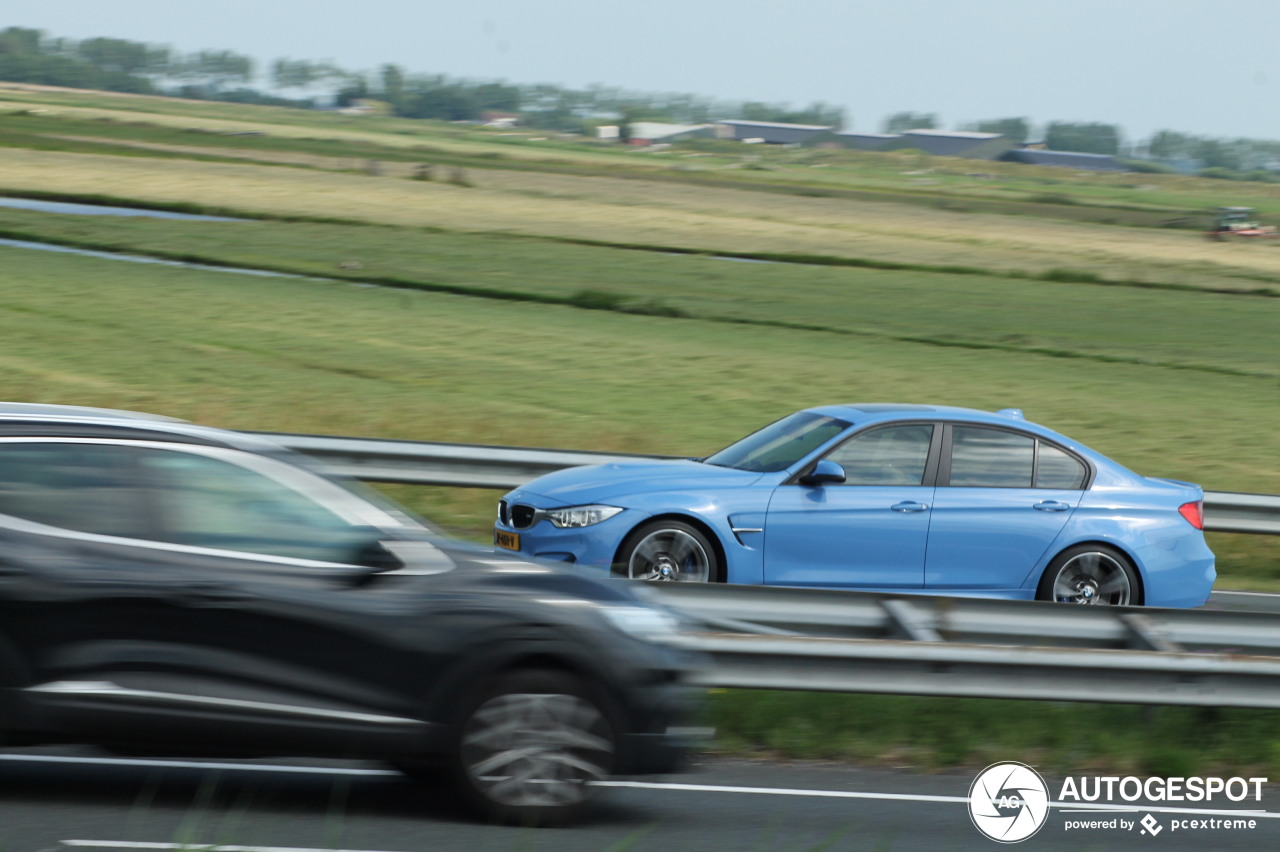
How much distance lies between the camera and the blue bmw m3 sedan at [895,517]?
9414 mm

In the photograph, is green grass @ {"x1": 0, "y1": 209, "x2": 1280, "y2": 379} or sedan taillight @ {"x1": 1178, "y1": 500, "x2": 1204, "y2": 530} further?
green grass @ {"x1": 0, "y1": 209, "x2": 1280, "y2": 379}

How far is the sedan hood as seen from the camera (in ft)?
31.0

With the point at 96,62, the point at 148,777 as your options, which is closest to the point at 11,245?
the point at 148,777


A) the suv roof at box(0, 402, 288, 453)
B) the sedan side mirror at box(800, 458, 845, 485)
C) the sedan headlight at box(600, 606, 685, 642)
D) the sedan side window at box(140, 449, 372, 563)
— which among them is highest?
the suv roof at box(0, 402, 288, 453)

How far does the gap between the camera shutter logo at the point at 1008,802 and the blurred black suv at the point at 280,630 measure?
1.41 m

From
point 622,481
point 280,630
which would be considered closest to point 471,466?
point 622,481

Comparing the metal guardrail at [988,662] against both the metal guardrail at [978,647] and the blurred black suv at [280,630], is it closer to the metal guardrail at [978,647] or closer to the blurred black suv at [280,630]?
the metal guardrail at [978,647]

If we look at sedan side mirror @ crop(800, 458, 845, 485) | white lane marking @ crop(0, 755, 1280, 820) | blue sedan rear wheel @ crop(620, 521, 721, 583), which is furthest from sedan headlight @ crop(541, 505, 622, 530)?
white lane marking @ crop(0, 755, 1280, 820)

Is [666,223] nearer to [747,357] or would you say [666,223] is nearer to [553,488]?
[747,357]

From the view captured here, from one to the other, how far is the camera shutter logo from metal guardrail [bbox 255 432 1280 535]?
5.55 m

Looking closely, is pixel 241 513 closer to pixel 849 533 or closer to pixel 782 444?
pixel 849 533

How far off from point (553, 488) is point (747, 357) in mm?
13597

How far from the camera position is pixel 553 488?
31.9 ft

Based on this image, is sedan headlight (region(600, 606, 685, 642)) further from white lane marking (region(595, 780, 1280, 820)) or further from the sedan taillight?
the sedan taillight
